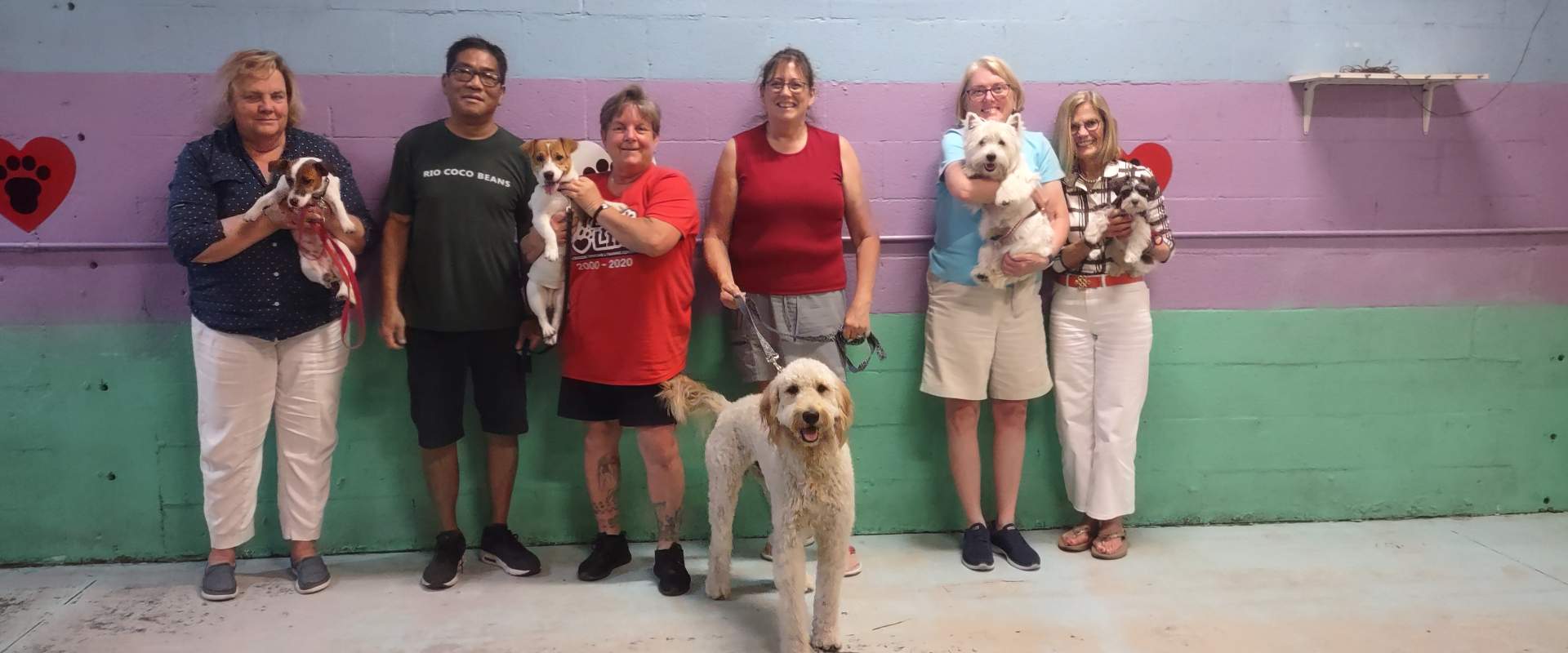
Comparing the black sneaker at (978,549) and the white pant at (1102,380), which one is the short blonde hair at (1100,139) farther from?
the black sneaker at (978,549)

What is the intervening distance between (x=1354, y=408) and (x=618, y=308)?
269 centimetres

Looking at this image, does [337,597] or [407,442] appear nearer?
[337,597]

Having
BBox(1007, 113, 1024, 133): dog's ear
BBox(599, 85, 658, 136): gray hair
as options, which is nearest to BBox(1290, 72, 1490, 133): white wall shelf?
BBox(1007, 113, 1024, 133): dog's ear

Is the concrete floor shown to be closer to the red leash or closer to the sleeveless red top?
the red leash

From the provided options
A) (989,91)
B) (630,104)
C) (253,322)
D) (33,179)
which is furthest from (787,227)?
(33,179)

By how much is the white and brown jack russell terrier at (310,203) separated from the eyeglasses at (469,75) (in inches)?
17.3

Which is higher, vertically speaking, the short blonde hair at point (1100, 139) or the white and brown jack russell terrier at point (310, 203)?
the short blonde hair at point (1100, 139)

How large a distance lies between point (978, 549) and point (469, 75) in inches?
83.5

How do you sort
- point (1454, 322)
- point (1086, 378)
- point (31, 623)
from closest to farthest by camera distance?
point (31, 623) → point (1086, 378) → point (1454, 322)

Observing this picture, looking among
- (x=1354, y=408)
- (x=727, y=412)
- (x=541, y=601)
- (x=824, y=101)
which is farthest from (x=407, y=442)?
(x=1354, y=408)

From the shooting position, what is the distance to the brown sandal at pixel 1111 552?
313cm

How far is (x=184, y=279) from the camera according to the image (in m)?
3.00

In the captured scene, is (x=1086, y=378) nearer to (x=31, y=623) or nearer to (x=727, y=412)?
(x=727, y=412)

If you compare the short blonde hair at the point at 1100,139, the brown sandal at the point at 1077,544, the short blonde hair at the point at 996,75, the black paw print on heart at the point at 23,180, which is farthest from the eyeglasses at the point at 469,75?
the brown sandal at the point at 1077,544
